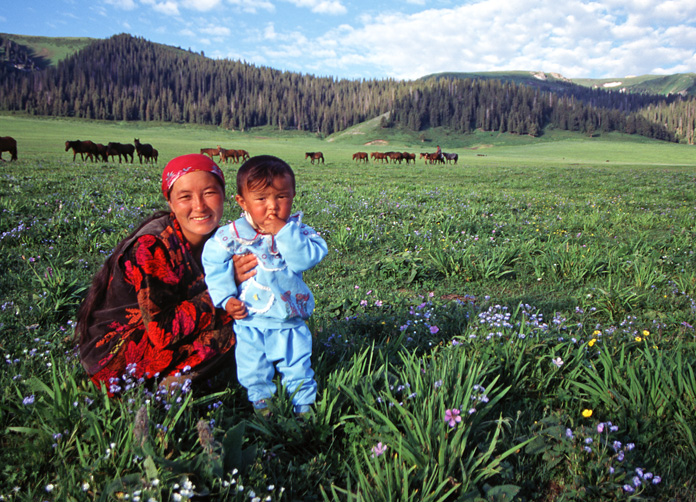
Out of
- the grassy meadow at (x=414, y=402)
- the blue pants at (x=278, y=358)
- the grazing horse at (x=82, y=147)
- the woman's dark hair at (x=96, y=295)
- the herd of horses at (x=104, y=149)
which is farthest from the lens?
the herd of horses at (x=104, y=149)

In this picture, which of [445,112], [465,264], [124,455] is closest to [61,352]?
[124,455]

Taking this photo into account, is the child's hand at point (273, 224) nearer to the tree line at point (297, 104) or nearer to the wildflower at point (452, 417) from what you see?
the wildflower at point (452, 417)

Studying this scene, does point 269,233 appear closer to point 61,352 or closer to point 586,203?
point 61,352

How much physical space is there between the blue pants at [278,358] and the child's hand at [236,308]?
143 millimetres

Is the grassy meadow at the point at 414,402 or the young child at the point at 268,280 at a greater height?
the young child at the point at 268,280

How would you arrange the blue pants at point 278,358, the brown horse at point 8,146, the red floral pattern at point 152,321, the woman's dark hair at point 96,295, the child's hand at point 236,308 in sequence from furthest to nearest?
the brown horse at point 8,146
the woman's dark hair at point 96,295
the red floral pattern at point 152,321
the blue pants at point 278,358
the child's hand at point 236,308

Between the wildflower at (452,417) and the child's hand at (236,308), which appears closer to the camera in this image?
the wildflower at (452,417)

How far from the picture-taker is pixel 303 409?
2709mm

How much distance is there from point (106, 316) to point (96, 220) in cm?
647

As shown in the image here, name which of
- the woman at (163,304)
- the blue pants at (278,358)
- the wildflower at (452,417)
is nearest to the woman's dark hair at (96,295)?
the woman at (163,304)

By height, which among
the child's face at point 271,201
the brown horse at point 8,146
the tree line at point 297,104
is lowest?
the child's face at point 271,201

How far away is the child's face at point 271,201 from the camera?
252cm

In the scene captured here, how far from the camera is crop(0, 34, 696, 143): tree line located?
14250 cm

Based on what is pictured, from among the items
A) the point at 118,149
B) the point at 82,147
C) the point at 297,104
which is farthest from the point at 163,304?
the point at 297,104
